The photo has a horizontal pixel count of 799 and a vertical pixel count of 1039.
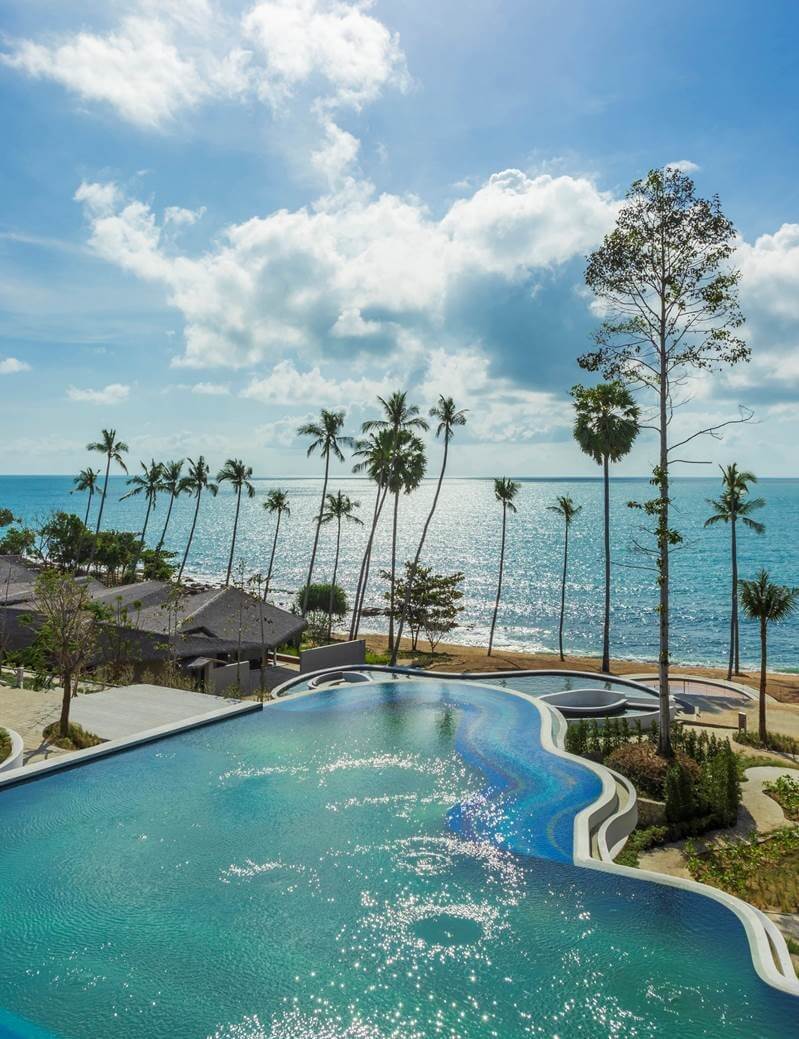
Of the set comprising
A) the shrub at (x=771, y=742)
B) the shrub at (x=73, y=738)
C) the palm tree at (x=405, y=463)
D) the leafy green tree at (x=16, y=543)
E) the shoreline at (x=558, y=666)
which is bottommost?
the shrub at (x=73, y=738)

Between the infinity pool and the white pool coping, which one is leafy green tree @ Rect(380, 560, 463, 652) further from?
the infinity pool

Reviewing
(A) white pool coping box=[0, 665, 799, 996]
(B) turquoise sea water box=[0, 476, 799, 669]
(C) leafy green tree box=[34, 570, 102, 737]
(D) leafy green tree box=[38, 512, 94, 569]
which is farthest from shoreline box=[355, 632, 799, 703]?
(D) leafy green tree box=[38, 512, 94, 569]

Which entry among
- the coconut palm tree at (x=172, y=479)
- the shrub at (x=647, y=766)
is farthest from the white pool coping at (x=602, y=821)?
the coconut palm tree at (x=172, y=479)

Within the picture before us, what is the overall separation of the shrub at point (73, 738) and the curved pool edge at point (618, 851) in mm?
6654

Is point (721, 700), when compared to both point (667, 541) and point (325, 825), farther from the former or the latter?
point (325, 825)

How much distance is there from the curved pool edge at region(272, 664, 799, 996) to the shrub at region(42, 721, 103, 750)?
21.8 ft

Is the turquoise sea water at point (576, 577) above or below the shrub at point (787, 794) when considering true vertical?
above

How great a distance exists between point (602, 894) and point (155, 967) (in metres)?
8.01

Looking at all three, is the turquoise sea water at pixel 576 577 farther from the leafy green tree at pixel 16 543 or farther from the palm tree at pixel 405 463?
the leafy green tree at pixel 16 543

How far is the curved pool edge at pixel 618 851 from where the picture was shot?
10172 mm

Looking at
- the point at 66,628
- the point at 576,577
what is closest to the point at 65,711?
the point at 66,628

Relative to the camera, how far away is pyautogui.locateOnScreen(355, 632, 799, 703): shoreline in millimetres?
41156

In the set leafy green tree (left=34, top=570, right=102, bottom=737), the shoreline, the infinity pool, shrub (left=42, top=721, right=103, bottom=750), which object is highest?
leafy green tree (left=34, top=570, right=102, bottom=737)

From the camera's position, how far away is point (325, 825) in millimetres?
15242
